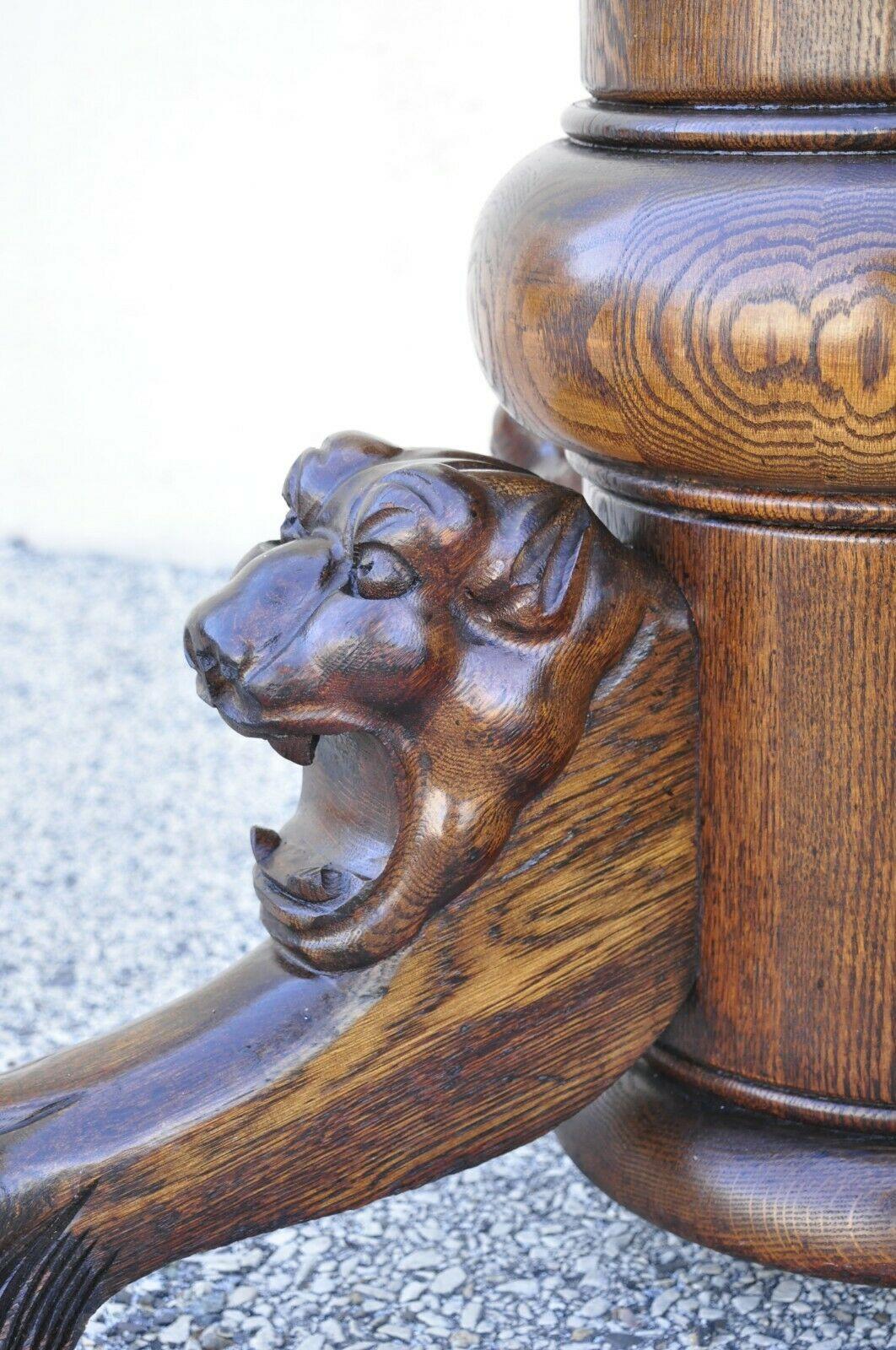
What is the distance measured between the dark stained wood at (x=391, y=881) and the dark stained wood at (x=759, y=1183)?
7 centimetres

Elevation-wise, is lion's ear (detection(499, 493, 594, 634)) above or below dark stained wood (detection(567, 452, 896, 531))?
below

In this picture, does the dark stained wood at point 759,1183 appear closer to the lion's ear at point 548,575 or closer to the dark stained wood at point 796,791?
the dark stained wood at point 796,791

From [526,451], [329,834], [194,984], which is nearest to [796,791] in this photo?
[329,834]

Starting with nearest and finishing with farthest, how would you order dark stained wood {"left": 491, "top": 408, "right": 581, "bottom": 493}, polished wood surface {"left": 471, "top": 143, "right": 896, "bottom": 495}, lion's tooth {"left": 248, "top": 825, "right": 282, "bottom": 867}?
polished wood surface {"left": 471, "top": 143, "right": 896, "bottom": 495}, lion's tooth {"left": 248, "top": 825, "right": 282, "bottom": 867}, dark stained wood {"left": 491, "top": 408, "right": 581, "bottom": 493}

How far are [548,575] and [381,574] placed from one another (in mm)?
66

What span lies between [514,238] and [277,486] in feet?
4.85

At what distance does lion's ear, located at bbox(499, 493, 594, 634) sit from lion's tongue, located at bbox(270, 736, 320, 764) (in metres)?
0.09

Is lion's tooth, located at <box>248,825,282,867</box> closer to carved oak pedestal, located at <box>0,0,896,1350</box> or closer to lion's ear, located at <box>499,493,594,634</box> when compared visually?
carved oak pedestal, located at <box>0,0,896,1350</box>

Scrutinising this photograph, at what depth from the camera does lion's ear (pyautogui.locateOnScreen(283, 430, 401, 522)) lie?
2.22 ft

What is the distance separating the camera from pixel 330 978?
2.20ft

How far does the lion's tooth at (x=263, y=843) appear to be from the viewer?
2.29ft

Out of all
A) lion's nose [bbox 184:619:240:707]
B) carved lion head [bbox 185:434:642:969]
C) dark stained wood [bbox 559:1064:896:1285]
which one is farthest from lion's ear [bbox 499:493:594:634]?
dark stained wood [bbox 559:1064:896:1285]

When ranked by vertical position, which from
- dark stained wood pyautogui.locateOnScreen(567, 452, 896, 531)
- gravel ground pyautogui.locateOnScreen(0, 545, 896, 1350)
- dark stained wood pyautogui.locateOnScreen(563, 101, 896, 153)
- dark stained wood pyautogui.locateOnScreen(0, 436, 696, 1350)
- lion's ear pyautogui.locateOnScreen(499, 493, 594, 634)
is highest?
dark stained wood pyautogui.locateOnScreen(563, 101, 896, 153)

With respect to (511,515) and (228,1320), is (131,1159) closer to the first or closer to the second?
(228,1320)
